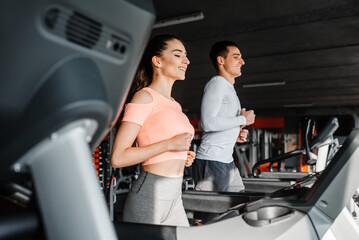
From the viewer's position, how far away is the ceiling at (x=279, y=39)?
4.33m

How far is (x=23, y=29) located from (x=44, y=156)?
5.1 inches

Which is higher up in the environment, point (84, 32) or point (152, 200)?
point (84, 32)

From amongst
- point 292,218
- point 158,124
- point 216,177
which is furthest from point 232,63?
point 292,218

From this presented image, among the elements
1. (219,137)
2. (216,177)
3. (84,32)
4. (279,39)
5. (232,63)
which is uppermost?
(279,39)

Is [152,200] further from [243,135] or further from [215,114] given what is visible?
[243,135]

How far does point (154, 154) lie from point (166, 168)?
0.09m

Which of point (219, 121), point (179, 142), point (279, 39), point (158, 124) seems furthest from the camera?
point (279, 39)

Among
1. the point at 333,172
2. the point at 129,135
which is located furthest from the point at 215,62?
the point at 333,172

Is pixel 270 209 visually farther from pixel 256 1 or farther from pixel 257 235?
pixel 256 1

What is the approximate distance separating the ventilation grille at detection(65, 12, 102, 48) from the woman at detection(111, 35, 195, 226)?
2.44ft

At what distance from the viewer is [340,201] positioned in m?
0.77

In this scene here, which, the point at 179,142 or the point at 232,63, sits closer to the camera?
the point at 179,142

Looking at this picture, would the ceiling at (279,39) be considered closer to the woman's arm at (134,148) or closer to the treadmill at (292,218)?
the woman's arm at (134,148)

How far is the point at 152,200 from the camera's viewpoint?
1.14 meters
